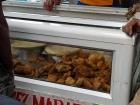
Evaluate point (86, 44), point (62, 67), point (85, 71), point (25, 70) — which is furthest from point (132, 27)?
point (25, 70)

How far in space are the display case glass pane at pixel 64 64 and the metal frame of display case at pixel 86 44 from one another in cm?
5

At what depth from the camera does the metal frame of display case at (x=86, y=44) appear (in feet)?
4.37

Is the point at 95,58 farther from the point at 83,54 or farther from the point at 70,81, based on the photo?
the point at 70,81

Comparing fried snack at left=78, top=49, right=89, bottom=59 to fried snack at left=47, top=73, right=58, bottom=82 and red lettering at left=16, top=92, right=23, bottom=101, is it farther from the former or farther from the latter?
red lettering at left=16, top=92, right=23, bottom=101

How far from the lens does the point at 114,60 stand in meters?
1.37

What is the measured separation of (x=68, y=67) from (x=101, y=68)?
18 centimetres

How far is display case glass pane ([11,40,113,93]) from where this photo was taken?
1488mm

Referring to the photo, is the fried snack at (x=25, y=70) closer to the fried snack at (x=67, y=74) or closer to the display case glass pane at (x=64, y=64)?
the display case glass pane at (x=64, y=64)

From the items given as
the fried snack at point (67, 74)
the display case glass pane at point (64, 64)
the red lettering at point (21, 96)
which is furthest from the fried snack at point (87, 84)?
the red lettering at point (21, 96)

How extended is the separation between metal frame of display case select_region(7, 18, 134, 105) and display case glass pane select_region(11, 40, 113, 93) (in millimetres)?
53

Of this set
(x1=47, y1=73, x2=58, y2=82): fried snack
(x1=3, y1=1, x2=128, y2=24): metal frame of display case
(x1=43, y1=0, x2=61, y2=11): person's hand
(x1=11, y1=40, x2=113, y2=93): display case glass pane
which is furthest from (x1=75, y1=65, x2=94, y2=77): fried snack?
(x1=43, y1=0, x2=61, y2=11): person's hand

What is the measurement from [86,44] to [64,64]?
0.80ft

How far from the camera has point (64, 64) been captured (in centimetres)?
A: 160

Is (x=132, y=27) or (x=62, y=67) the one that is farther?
(x=62, y=67)
